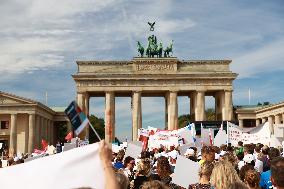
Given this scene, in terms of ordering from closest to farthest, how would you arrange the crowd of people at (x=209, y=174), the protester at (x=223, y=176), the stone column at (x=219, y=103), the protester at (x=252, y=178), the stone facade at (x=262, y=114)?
the crowd of people at (x=209, y=174) → the protester at (x=223, y=176) → the protester at (x=252, y=178) → the stone facade at (x=262, y=114) → the stone column at (x=219, y=103)

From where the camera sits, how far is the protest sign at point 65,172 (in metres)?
5.36

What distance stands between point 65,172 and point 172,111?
280 feet

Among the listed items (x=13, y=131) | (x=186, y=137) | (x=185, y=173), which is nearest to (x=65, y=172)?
(x=185, y=173)

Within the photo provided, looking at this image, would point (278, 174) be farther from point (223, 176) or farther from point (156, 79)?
point (156, 79)

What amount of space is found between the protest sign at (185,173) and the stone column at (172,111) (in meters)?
79.7

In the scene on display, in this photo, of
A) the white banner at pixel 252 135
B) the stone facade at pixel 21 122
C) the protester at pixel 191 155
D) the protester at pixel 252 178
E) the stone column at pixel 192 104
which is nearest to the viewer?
the protester at pixel 252 178

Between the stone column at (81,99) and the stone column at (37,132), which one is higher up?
the stone column at (81,99)

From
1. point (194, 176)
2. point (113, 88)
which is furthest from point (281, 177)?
point (113, 88)

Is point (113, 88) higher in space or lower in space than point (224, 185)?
higher

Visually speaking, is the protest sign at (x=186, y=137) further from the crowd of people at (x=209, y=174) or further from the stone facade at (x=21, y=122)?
the stone facade at (x=21, y=122)

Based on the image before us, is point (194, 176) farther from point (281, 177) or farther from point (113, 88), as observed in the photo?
point (113, 88)

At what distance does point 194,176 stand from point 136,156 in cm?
823

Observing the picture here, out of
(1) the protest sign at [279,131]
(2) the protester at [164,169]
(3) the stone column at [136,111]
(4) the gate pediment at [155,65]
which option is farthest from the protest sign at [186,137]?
(4) the gate pediment at [155,65]

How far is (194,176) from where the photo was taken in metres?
10.6
